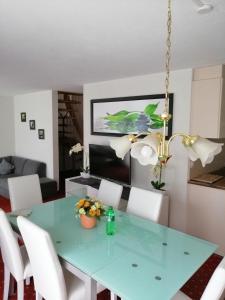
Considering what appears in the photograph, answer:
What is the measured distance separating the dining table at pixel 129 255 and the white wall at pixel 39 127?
10.2 ft

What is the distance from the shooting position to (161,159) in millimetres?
1438

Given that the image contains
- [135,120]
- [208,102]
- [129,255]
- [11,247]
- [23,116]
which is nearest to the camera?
[129,255]

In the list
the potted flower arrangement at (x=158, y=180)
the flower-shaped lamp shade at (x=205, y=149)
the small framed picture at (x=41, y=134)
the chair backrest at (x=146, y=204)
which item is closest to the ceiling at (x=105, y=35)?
the flower-shaped lamp shade at (x=205, y=149)

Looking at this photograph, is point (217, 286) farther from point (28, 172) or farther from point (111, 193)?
point (28, 172)

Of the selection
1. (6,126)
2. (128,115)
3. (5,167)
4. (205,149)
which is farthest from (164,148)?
(6,126)

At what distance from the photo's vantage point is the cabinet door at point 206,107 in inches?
112

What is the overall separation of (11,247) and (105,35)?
193 centimetres

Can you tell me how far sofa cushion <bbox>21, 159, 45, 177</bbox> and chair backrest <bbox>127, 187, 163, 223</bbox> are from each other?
330 cm

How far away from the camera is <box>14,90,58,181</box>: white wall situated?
5.30 meters

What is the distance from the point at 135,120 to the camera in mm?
3621

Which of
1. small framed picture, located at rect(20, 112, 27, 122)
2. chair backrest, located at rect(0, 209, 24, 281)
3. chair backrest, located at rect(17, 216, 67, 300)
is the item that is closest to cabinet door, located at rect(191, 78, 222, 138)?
chair backrest, located at rect(17, 216, 67, 300)

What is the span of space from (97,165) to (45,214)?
1836 millimetres

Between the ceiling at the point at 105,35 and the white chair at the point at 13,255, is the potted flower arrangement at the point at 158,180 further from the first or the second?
the white chair at the point at 13,255

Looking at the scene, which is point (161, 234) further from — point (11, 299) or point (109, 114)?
point (109, 114)
